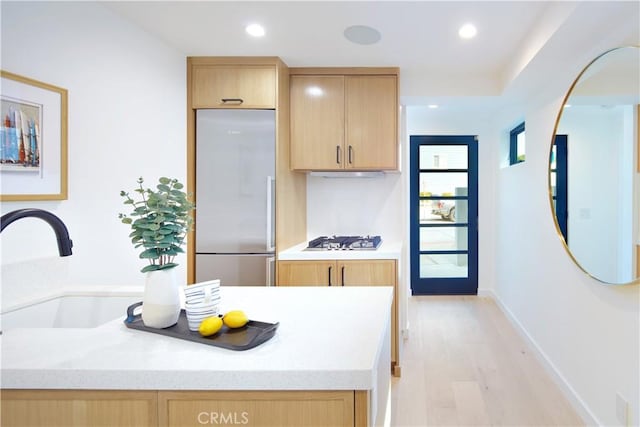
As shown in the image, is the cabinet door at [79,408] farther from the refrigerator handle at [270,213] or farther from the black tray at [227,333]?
the refrigerator handle at [270,213]

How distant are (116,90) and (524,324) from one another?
379 centimetres

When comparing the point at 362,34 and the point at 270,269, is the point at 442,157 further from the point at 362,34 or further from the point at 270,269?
the point at 270,269

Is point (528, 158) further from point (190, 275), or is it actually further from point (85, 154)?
point (85, 154)

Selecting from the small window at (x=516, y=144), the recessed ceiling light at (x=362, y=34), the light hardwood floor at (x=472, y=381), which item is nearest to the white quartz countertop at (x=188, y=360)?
the light hardwood floor at (x=472, y=381)

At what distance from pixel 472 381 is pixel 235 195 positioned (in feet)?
7.23

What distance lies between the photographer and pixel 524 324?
3404 millimetres

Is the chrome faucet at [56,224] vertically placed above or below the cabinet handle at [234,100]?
below

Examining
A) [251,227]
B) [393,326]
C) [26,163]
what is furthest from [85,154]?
[393,326]

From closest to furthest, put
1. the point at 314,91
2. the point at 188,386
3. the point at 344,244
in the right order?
the point at 188,386 → the point at 344,244 → the point at 314,91

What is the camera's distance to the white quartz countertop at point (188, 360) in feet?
2.71

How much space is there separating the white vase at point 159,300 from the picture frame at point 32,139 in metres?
0.92

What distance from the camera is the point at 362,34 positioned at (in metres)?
2.32

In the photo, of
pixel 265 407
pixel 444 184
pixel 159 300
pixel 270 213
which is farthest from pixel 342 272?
pixel 444 184

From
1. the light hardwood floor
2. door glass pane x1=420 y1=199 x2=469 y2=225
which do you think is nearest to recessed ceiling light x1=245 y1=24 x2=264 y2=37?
the light hardwood floor
